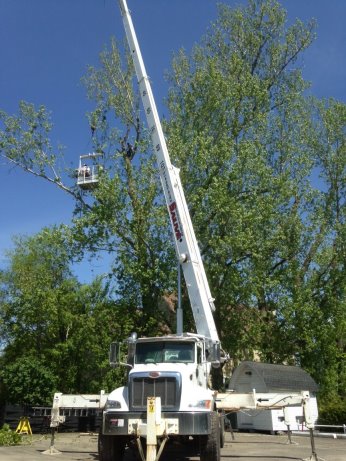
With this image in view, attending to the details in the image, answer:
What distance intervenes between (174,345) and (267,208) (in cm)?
1299

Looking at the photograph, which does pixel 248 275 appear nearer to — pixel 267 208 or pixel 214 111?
pixel 267 208

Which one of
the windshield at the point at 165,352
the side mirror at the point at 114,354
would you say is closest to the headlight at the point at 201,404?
the windshield at the point at 165,352

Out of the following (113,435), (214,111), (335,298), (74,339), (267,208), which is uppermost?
(214,111)

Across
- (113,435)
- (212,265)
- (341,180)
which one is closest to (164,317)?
(212,265)

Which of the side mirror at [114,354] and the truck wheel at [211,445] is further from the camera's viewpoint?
the side mirror at [114,354]

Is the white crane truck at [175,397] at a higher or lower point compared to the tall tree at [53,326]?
lower

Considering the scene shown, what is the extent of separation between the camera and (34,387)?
25.2m

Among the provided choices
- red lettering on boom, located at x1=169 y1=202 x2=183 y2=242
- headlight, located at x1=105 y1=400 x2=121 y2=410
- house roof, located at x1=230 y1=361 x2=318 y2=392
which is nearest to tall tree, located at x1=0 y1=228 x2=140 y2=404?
house roof, located at x1=230 y1=361 x2=318 y2=392

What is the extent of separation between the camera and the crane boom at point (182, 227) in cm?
1498

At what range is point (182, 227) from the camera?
637 inches

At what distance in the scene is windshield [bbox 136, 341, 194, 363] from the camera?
12.3m

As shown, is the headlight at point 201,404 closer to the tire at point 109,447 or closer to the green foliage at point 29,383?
the tire at point 109,447

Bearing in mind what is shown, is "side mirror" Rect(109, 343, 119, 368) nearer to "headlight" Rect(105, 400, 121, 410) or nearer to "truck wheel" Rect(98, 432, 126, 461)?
"headlight" Rect(105, 400, 121, 410)

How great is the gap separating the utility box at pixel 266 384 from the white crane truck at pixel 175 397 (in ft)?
33.9
